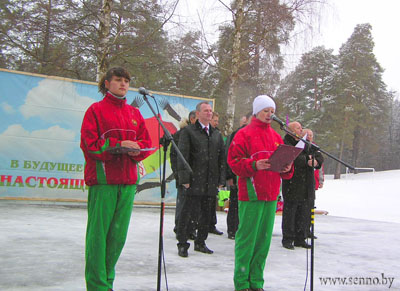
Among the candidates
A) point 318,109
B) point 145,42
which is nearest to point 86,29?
point 145,42

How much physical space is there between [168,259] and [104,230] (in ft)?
5.92

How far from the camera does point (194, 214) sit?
482 centimetres

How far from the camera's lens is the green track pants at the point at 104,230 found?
2779mm

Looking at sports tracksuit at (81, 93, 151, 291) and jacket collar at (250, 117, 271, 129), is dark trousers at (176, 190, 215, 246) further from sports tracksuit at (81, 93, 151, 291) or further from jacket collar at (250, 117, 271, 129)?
sports tracksuit at (81, 93, 151, 291)

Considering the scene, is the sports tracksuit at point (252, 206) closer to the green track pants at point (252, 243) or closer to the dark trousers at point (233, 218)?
the green track pants at point (252, 243)

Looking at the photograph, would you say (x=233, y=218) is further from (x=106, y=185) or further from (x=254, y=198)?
(x=106, y=185)

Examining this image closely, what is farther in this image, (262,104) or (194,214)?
(194,214)

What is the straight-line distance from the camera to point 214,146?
510cm

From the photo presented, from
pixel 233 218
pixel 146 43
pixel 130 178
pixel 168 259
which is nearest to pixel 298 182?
pixel 233 218

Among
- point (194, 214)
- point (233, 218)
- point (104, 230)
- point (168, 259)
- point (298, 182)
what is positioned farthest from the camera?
point (233, 218)

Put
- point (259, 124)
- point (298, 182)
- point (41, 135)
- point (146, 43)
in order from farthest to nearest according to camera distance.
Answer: point (146, 43), point (41, 135), point (298, 182), point (259, 124)

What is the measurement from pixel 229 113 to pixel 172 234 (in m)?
5.18

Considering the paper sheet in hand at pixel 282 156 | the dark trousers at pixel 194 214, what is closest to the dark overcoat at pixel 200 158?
the dark trousers at pixel 194 214

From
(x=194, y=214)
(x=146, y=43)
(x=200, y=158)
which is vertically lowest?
(x=194, y=214)
